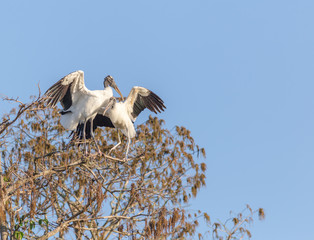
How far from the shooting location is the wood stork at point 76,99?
8664 millimetres

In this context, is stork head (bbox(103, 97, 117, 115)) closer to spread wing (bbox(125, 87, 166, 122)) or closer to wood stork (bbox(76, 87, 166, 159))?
wood stork (bbox(76, 87, 166, 159))

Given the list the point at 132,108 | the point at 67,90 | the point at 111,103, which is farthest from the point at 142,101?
the point at 67,90

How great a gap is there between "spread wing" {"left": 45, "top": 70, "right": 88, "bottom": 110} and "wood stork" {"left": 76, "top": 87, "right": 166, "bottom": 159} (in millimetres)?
450

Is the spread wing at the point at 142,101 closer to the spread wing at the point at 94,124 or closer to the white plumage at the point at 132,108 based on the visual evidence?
the white plumage at the point at 132,108

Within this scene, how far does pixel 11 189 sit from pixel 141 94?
11.1ft

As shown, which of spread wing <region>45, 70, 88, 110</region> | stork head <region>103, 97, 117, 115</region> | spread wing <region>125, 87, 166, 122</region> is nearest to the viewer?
spread wing <region>45, 70, 88, 110</region>

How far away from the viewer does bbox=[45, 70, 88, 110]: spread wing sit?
8.59 meters

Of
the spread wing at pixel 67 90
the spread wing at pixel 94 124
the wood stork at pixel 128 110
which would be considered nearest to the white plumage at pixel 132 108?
the wood stork at pixel 128 110

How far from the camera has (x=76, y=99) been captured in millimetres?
8969

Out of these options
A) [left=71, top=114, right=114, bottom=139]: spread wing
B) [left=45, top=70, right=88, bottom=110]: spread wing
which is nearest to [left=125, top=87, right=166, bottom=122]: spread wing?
[left=71, top=114, right=114, bottom=139]: spread wing

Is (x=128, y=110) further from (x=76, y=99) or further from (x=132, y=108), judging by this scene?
(x=76, y=99)

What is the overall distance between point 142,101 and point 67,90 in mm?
1406

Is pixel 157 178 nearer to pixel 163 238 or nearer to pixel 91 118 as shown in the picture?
pixel 91 118

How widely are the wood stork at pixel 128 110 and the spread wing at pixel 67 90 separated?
450mm
